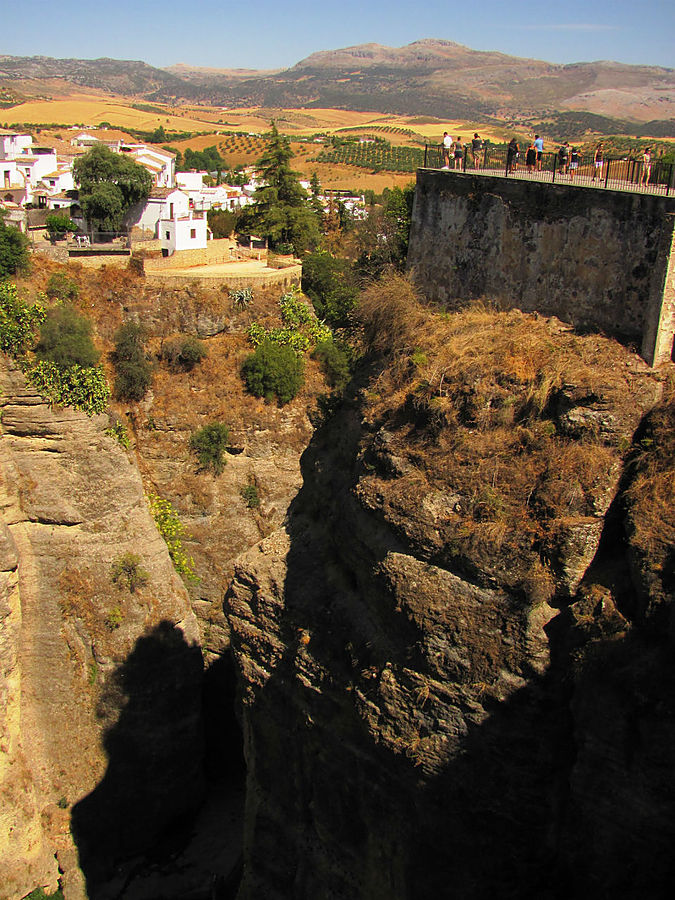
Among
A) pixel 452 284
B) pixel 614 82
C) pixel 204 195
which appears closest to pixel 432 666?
pixel 452 284

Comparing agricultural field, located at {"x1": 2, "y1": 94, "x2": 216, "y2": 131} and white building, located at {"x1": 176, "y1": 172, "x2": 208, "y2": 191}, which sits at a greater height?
agricultural field, located at {"x1": 2, "y1": 94, "x2": 216, "y2": 131}

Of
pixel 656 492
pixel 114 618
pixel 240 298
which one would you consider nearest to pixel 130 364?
pixel 240 298

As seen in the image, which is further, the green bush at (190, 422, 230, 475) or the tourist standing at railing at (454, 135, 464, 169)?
the green bush at (190, 422, 230, 475)

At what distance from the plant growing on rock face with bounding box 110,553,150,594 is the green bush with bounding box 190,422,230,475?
178 inches

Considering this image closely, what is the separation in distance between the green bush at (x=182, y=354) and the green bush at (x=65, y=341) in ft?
10.2

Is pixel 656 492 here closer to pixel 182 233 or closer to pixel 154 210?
pixel 182 233

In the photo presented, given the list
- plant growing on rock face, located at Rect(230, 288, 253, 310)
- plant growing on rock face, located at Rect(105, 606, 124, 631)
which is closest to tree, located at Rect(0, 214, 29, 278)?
plant growing on rock face, located at Rect(230, 288, 253, 310)

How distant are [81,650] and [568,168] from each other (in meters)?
13.9

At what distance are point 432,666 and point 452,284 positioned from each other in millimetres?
6274

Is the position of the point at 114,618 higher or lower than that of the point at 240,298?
lower

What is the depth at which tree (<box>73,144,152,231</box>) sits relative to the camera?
27.5m

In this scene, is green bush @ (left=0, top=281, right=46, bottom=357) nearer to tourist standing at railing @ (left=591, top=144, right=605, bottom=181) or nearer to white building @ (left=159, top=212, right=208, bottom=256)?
white building @ (left=159, top=212, right=208, bottom=256)

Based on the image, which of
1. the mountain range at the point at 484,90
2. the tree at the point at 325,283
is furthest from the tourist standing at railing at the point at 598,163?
the mountain range at the point at 484,90

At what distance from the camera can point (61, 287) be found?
847 inches
